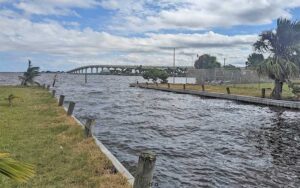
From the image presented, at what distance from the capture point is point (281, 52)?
128ft

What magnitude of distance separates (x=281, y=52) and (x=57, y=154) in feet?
108

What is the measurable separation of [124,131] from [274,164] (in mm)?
8455

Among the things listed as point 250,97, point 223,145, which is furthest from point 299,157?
point 250,97

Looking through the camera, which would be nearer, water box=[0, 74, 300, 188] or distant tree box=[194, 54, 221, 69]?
water box=[0, 74, 300, 188]

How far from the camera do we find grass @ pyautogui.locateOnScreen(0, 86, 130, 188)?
8414 millimetres

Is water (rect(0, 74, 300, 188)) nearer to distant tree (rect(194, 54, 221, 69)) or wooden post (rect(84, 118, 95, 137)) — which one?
wooden post (rect(84, 118, 95, 137))

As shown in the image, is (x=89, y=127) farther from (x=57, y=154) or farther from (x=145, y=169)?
(x=145, y=169)

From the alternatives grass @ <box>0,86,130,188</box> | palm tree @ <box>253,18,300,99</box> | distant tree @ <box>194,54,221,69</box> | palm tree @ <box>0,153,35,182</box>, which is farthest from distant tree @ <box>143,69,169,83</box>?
distant tree @ <box>194,54,221,69</box>

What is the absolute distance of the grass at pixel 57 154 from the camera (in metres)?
8.41

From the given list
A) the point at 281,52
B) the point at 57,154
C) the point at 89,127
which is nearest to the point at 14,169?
the point at 57,154

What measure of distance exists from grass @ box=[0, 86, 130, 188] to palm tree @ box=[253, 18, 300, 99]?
26209 mm

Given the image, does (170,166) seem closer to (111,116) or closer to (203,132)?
(203,132)

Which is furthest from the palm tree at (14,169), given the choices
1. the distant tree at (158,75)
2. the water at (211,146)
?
the distant tree at (158,75)

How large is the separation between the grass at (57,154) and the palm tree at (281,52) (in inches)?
1032
